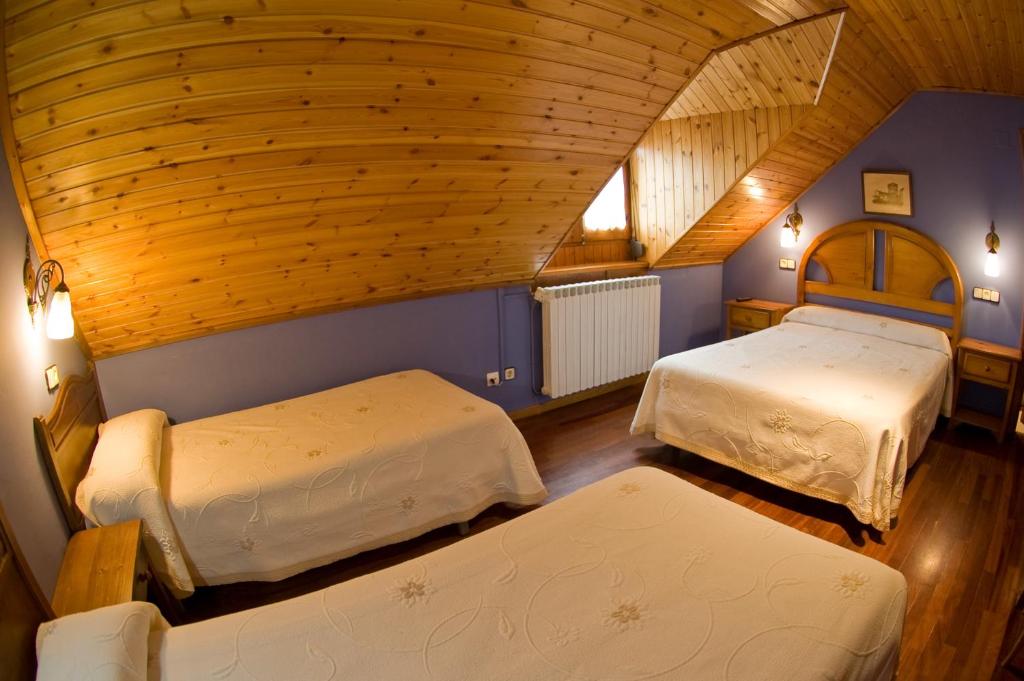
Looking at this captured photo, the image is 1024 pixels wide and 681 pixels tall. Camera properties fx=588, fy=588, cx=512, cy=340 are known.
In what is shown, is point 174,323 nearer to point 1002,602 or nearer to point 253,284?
point 253,284

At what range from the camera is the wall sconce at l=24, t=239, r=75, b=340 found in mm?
1937

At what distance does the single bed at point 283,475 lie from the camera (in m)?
2.15

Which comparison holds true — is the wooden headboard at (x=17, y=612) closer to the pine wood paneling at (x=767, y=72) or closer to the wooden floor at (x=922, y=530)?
the wooden floor at (x=922, y=530)

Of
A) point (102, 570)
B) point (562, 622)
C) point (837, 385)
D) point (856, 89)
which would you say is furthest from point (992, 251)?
point (102, 570)

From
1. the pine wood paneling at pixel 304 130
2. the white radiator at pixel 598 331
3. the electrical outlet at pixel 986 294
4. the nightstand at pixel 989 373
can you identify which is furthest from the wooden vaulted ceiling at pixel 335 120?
the nightstand at pixel 989 373

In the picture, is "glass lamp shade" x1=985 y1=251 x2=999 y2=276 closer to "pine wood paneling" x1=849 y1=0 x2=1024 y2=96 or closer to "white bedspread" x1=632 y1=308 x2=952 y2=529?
"white bedspread" x1=632 y1=308 x2=952 y2=529

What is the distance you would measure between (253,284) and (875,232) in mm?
4146

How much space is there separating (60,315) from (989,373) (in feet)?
15.4

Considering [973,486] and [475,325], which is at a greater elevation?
[475,325]

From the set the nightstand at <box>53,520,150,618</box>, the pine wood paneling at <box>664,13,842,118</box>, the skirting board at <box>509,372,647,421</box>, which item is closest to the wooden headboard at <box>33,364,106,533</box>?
the nightstand at <box>53,520,150,618</box>

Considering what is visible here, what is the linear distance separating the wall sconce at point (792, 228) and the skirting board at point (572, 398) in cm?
155

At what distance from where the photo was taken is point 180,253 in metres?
2.46

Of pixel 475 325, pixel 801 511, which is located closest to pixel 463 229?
pixel 475 325

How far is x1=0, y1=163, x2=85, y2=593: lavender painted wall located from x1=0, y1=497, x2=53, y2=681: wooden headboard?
19 cm
